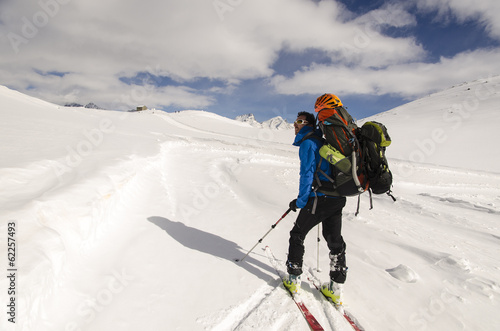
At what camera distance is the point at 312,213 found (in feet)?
11.7

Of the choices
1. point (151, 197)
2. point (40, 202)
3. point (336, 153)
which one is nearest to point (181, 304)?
point (40, 202)

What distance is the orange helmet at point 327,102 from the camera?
3523mm

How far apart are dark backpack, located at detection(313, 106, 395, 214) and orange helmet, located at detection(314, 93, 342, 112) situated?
0.27 feet

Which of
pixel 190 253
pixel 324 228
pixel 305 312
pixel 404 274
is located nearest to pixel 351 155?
pixel 324 228

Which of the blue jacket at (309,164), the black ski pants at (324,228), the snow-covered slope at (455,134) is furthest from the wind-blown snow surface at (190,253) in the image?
the snow-covered slope at (455,134)

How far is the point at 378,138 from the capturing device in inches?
132

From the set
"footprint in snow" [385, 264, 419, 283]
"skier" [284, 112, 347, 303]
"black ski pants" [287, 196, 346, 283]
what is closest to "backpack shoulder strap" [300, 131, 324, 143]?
"skier" [284, 112, 347, 303]

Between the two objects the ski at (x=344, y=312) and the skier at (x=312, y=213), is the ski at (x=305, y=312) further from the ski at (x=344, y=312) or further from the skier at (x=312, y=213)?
the ski at (x=344, y=312)

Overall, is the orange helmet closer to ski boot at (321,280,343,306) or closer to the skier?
the skier

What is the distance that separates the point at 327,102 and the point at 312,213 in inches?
62.7

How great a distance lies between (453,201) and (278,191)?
7189mm

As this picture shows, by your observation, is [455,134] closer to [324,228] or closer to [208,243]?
[324,228]

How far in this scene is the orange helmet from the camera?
3.52 metres

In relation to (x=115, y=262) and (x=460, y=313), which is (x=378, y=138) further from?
(x=115, y=262)
